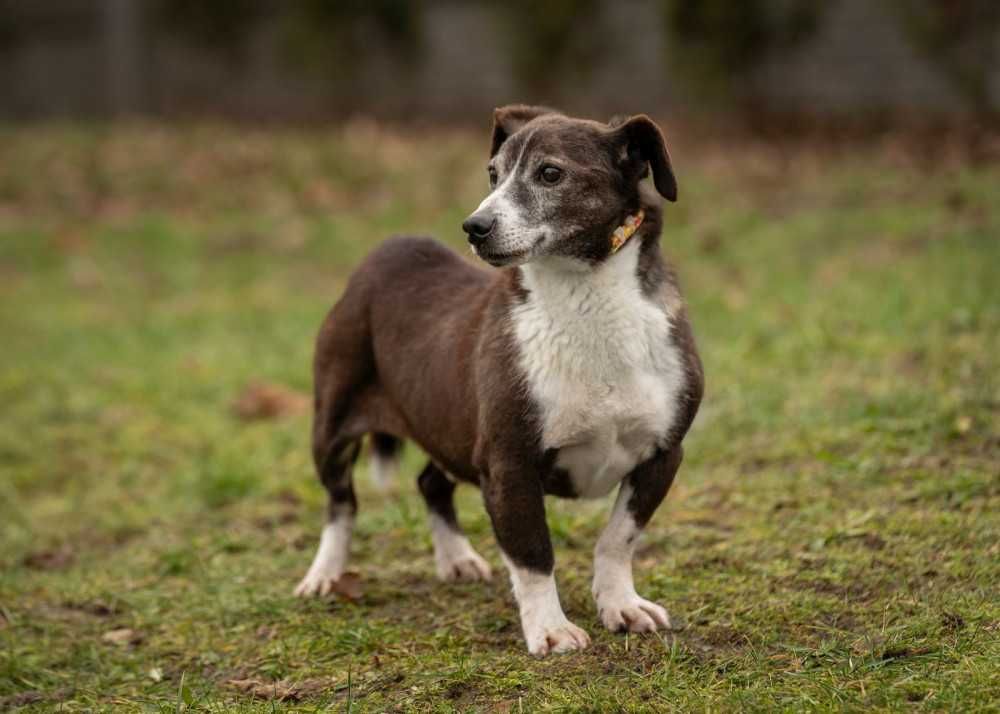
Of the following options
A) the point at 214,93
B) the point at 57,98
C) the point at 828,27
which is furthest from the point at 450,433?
the point at 57,98

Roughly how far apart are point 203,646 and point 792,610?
2.06 m

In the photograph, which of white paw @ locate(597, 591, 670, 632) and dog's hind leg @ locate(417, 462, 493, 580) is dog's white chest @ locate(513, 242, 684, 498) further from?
dog's hind leg @ locate(417, 462, 493, 580)

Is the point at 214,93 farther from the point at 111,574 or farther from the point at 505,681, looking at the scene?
the point at 505,681

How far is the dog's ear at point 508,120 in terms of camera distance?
4.65 m

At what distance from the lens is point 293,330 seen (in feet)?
35.9

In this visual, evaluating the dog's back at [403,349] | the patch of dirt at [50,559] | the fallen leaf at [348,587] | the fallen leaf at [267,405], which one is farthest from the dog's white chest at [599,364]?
the fallen leaf at [267,405]

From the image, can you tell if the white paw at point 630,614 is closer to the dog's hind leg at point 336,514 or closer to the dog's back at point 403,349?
the dog's back at point 403,349

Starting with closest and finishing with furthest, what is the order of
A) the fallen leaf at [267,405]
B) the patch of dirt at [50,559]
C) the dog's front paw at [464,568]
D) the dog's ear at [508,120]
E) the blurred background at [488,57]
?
the dog's ear at [508,120] < the dog's front paw at [464,568] < the patch of dirt at [50,559] < the fallen leaf at [267,405] < the blurred background at [488,57]

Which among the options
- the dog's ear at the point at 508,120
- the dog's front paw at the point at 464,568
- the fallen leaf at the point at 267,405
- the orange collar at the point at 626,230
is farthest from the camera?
the fallen leaf at the point at 267,405

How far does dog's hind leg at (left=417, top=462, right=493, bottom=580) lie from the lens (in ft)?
17.1

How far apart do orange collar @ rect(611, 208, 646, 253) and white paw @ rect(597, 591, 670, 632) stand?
1.14 meters

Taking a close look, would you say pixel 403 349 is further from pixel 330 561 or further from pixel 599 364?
pixel 599 364

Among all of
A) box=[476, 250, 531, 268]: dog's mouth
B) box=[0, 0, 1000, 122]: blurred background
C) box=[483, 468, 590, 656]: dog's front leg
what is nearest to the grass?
box=[483, 468, 590, 656]: dog's front leg

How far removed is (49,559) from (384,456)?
188cm
